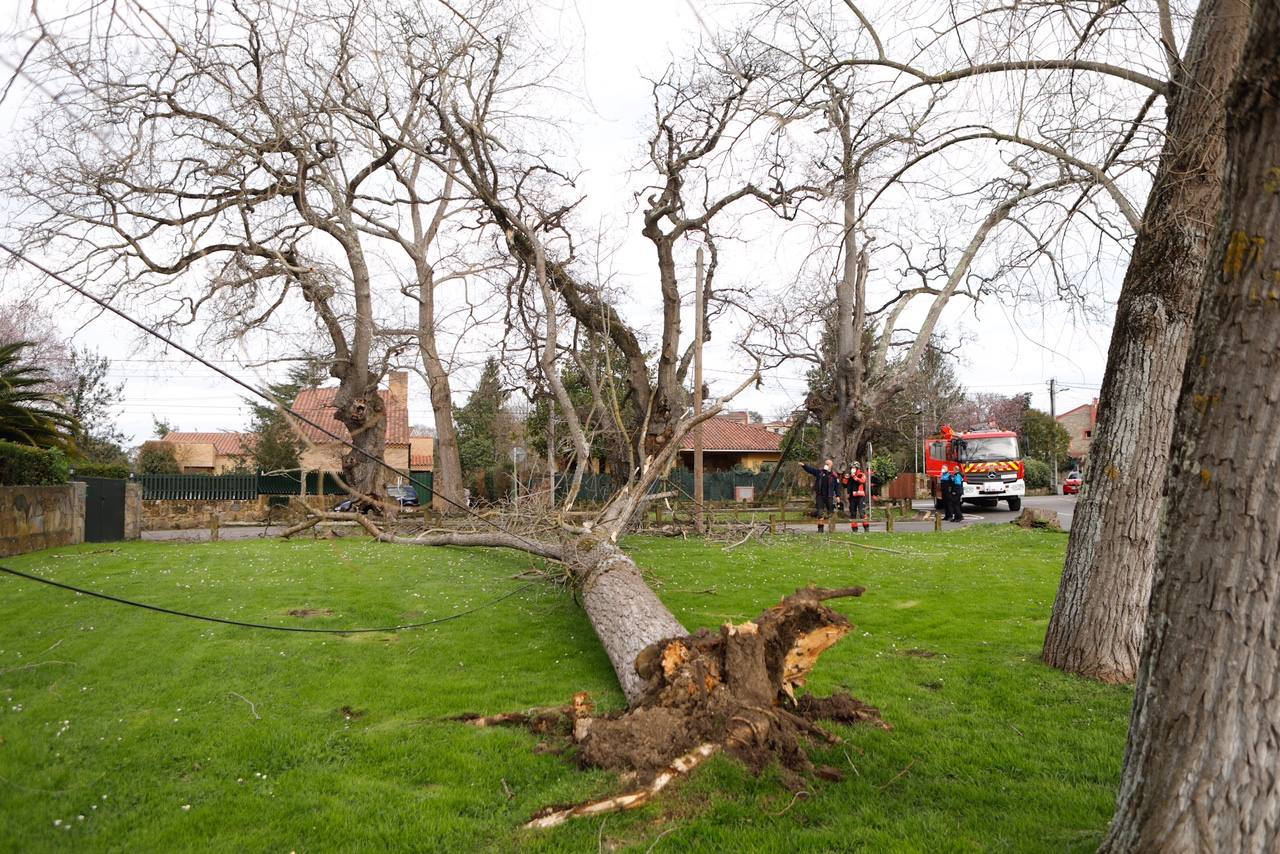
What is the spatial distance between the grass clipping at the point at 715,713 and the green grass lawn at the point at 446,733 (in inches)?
5.2

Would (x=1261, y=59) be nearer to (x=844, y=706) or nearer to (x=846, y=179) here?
(x=844, y=706)

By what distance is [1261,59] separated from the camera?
260 centimetres

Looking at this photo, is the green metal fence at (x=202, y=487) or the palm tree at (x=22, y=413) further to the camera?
the green metal fence at (x=202, y=487)

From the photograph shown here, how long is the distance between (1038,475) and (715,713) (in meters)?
49.3

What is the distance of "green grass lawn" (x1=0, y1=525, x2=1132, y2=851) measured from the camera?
11.8ft

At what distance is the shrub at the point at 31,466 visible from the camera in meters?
13.8

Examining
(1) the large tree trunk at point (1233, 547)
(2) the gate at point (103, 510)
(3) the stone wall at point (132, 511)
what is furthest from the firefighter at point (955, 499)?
(1) the large tree trunk at point (1233, 547)

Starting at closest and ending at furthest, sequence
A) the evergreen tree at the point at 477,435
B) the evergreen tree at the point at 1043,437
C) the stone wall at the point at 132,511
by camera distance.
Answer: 1. the stone wall at the point at 132,511
2. the evergreen tree at the point at 477,435
3. the evergreen tree at the point at 1043,437

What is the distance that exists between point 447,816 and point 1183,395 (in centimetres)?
350

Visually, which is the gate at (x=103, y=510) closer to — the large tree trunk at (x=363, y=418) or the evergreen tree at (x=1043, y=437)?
Answer: the large tree trunk at (x=363, y=418)

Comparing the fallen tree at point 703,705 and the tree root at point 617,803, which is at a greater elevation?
the fallen tree at point 703,705

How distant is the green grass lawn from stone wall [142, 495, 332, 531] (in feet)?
52.2

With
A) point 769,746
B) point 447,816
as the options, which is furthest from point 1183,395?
point 447,816

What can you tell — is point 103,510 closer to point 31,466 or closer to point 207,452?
point 31,466
